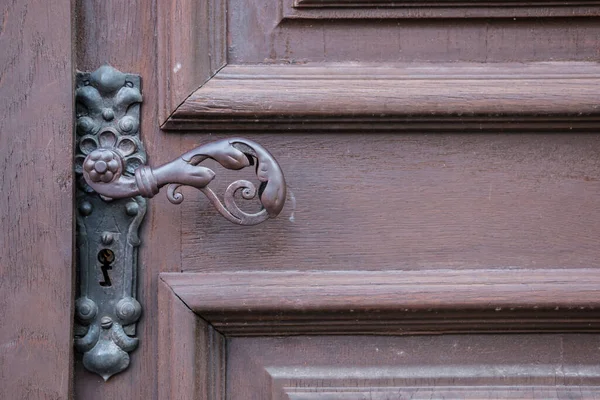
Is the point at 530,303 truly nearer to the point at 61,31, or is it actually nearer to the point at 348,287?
the point at 348,287

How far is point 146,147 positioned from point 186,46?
3.3 inches

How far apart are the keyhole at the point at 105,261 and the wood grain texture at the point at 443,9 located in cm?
24

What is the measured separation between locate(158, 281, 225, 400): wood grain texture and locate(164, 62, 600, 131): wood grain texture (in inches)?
5.4

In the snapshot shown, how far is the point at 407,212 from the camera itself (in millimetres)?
591

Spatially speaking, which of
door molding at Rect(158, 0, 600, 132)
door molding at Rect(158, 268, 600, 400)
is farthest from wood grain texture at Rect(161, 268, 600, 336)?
door molding at Rect(158, 0, 600, 132)

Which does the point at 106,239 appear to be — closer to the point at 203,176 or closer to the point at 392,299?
the point at 203,176

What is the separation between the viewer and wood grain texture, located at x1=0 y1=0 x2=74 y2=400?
1.83 feet

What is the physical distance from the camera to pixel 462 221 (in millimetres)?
590

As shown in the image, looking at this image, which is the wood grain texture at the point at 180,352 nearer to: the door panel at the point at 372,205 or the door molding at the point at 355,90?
the door panel at the point at 372,205

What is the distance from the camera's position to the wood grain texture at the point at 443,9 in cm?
59

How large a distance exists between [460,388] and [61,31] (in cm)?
40

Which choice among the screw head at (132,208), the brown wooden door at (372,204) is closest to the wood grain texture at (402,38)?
the brown wooden door at (372,204)

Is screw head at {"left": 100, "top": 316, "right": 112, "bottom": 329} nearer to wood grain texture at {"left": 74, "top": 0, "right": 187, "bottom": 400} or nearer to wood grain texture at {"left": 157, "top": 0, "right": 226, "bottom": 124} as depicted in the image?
wood grain texture at {"left": 74, "top": 0, "right": 187, "bottom": 400}

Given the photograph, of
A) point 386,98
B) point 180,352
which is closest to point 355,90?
point 386,98
